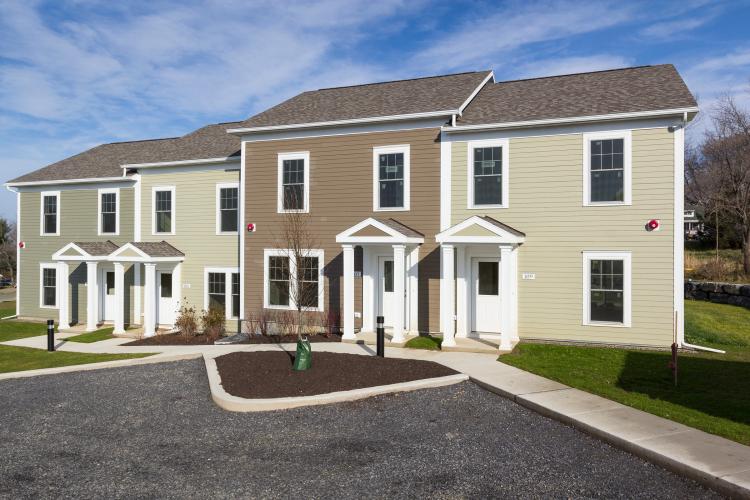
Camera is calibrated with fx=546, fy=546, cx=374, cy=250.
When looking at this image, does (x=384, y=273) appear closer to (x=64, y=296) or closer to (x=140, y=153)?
(x=140, y=153)

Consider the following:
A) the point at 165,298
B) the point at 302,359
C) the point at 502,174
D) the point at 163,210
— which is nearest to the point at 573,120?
the point at 502,174

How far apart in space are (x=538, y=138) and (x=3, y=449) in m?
13.0

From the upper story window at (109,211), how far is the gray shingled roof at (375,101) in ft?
22.8

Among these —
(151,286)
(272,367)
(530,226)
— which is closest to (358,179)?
(530,226)

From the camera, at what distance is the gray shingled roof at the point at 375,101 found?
16.0 metres

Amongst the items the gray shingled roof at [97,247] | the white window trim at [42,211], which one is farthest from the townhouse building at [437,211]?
the white window trim at [42,211]

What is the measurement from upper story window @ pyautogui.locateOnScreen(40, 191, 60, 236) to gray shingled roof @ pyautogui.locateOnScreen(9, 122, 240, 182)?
700mm

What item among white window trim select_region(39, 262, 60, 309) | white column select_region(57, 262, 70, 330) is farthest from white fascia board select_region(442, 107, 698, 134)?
white window trim select_region(39, 262, 60, 309)

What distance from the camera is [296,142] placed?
17.0m

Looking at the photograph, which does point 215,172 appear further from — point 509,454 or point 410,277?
point 509,454

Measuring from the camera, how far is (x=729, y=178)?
3039cm

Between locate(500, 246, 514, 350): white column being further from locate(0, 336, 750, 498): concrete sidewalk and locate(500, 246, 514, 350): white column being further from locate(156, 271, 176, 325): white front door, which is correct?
locate(156, 271, 176, 325): white front door

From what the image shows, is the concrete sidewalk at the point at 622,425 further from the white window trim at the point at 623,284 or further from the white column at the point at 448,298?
the white window trim at the point at 623,284

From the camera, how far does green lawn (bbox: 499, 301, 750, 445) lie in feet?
26.4
